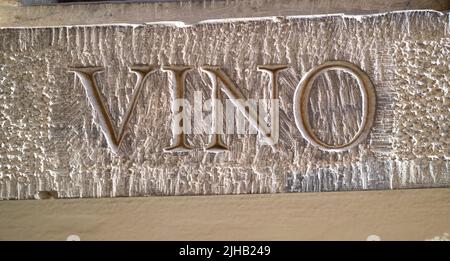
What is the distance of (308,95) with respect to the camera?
1.25 m

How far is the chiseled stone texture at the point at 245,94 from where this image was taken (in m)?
1.24

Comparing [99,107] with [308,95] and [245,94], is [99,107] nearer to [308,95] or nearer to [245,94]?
[245,94]

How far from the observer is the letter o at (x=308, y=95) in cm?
124

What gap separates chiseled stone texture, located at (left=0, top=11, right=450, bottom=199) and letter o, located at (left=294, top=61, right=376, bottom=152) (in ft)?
0.04

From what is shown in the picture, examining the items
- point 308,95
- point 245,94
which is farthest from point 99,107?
point 308,95

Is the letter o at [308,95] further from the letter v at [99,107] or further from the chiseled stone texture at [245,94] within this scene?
the letter v at [99,107]

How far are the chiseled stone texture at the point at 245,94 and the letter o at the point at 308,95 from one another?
0.5 inches

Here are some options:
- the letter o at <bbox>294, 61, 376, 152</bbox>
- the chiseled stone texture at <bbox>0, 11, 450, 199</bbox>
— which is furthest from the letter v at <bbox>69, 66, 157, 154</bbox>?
the letter o at <bbox>294, 61, 376, 152</bbox>

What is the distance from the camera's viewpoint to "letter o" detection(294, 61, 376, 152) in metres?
1.24

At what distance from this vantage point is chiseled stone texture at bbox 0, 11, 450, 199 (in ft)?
4.07

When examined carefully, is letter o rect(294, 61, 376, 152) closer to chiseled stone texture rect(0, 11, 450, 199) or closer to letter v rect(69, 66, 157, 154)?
chiseled stone texture rect(0, 11, 450, 199)

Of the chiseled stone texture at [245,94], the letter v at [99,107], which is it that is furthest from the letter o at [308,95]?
the letter v at [99,107]

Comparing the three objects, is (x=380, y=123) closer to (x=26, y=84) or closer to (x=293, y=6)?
(x=293, y=6)

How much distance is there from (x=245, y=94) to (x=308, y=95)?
0.51ft
